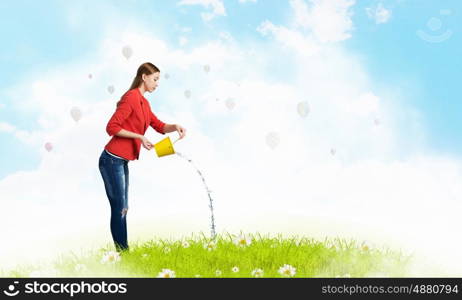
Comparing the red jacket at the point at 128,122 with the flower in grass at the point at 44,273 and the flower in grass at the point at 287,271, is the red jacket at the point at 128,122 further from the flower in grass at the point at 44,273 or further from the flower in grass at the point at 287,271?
the flower in grass at the point at 287,271

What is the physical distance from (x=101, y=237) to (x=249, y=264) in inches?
79.9

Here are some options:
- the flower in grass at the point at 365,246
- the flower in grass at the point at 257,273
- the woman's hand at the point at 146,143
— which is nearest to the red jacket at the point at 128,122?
the woman's hand at the point at 146,143

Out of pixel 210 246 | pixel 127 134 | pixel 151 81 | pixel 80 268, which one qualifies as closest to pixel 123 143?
pixel 127 134

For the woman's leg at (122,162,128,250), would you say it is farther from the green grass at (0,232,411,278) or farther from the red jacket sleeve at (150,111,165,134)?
the red jacket sleeve at (150,111,165,134)

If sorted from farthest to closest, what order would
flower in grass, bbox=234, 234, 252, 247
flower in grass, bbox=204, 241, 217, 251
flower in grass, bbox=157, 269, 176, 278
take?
1. flower in grass, bbox=234, 234, 252, 247
2. flower in grass, bbox=204, 241, 217, 251
3. flower in grass, bbox=157, 269, 176, 278

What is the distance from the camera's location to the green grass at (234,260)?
4.74 m

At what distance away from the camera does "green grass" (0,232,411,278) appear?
474 cm

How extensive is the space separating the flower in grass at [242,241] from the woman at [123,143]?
40.6 inches

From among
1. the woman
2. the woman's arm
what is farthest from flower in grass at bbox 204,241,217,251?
the woman's arm

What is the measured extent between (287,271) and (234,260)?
53cm

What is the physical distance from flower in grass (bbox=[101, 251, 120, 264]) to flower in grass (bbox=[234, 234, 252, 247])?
1.12 m

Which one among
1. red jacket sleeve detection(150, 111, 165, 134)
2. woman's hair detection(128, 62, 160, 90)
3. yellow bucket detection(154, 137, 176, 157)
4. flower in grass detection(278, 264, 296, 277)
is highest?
woman's hair detection(128, 62, 160, 90)

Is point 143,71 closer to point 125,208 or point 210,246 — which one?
point 125,208

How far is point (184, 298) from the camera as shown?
3.69 meters
